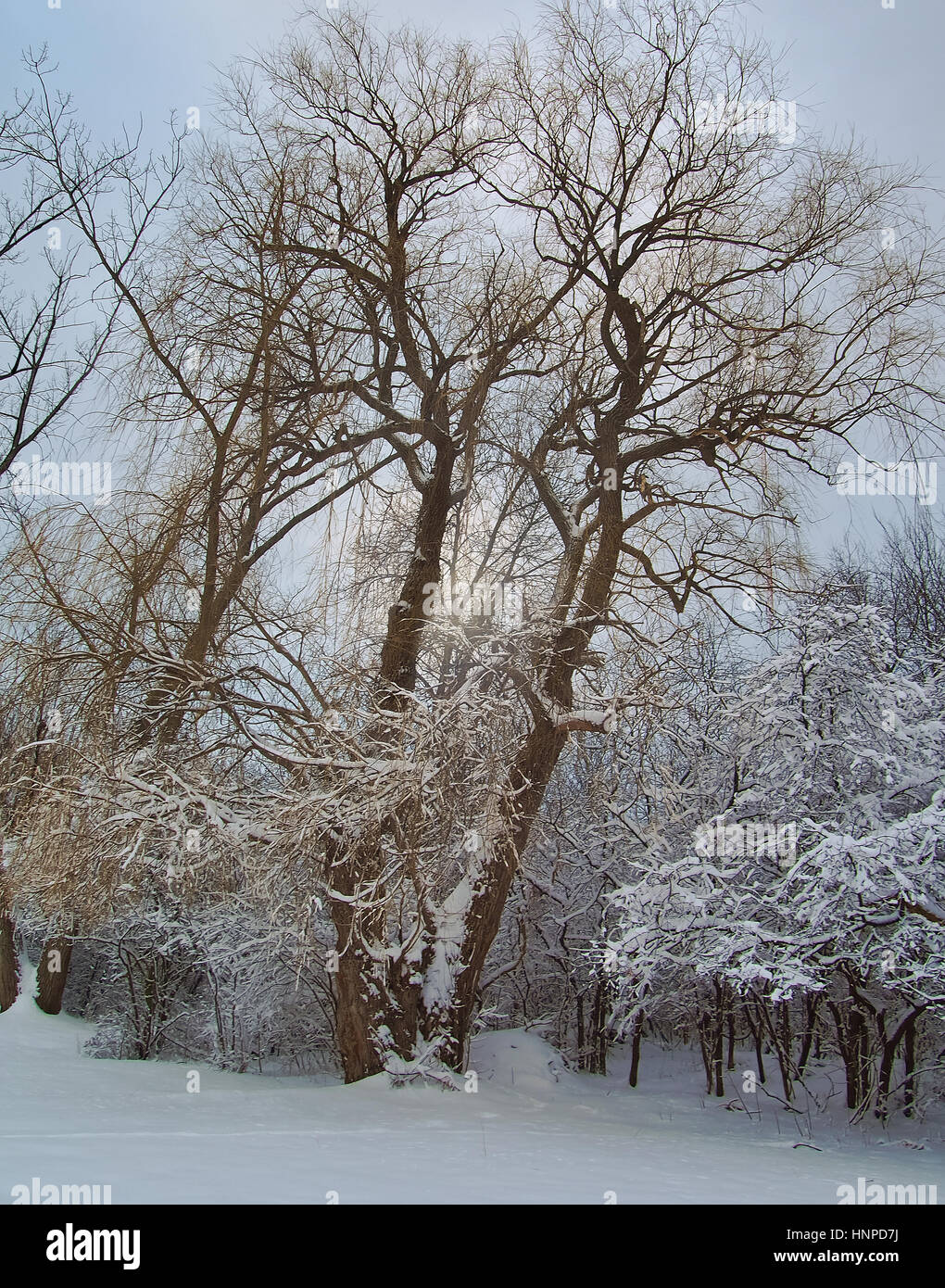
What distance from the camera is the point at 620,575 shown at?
9164mm

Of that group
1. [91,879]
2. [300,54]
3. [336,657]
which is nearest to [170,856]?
[91,879]

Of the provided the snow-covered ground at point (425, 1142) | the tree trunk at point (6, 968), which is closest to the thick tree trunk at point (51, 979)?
the tree trunk at point (6, 968)

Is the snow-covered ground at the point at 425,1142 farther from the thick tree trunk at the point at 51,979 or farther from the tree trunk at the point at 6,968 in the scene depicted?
the thick tree trunk at the point at 51,979

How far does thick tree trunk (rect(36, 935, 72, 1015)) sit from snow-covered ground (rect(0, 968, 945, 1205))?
5.04 meters

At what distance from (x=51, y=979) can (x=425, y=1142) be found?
42.6 ft

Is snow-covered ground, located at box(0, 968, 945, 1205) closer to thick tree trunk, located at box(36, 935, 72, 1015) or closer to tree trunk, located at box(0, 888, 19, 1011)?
tree trunk, located at box(0, 888, 19, 1011)

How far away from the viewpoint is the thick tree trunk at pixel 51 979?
15555mm

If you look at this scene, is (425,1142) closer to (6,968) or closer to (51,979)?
(6,968)

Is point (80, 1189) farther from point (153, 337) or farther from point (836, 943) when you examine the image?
point (153, 337)

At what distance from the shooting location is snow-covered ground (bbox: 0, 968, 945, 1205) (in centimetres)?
422

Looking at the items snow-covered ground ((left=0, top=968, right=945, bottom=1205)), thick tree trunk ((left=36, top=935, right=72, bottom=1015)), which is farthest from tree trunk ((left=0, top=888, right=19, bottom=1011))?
snow-covered ground ((left=0, top=968, right=945, bottom=1205))

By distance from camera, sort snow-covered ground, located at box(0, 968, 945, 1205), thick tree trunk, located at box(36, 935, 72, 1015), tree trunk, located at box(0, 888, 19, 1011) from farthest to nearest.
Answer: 1. thick tree trunk, located at box(36, 935, 72, 1015)
2. tree trunk, located at box(0, 888, 19, 1011)
3. snow-covered ground, located at box(0, 968, 945, 1205)

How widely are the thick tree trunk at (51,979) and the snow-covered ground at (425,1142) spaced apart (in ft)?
16.5

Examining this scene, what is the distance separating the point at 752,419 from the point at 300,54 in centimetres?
542
